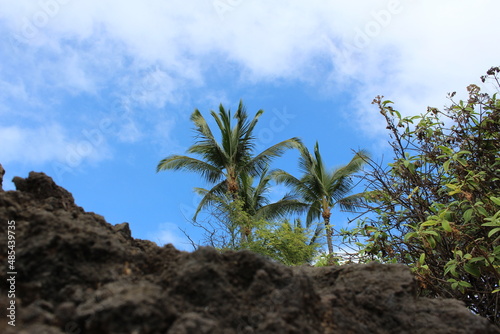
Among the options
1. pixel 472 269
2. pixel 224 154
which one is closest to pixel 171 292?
pixel 472 269

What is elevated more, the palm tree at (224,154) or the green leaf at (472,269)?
the palm tree at (224,154)

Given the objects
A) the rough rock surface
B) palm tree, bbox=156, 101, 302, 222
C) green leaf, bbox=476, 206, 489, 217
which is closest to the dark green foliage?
green leaf, bbox=476, 206, 489, 217

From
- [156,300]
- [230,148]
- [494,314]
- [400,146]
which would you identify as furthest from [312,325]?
[230,148]

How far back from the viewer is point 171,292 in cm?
141

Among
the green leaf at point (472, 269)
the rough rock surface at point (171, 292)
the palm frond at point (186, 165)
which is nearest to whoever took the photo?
the rough rock surface at point (171, 292)

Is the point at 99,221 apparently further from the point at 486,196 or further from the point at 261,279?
the point at 486,196

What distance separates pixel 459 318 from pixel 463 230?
2.65m

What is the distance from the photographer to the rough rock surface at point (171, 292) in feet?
4.20

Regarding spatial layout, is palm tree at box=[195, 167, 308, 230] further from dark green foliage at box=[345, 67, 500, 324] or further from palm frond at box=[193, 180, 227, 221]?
dark green foliage at box=[345, 67, 500, 324]

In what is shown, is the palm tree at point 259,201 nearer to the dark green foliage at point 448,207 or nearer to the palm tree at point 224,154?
the palm tree at point 224,154

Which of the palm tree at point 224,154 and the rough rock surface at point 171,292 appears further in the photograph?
the palm tree at point 224,154

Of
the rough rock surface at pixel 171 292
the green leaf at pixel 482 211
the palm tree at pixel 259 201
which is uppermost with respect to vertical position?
the palm tree at pixel 259 201

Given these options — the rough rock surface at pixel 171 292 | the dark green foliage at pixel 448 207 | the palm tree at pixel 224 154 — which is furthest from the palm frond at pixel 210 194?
the rough rock surface at pixel 171 292

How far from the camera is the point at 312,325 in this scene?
1.45m
